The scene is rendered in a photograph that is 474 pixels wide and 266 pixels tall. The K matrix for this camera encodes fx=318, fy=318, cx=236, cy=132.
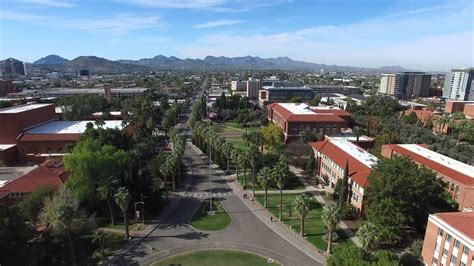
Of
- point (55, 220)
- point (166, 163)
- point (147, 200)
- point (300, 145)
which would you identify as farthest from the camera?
point (300, 145)

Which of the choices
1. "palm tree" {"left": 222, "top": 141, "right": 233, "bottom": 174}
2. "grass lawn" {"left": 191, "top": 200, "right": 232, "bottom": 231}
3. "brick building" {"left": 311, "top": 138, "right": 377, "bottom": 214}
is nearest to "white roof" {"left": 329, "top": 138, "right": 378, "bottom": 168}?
"brick building" {"left": 311, "top": 138, "right": 377, "bottom": 214}

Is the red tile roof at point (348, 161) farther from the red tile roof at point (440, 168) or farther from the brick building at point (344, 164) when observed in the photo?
the red tile roof at point (440, 168)

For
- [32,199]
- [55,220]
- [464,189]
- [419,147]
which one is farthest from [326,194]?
[32,199]

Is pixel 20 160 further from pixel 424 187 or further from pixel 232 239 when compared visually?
pixel 424 187

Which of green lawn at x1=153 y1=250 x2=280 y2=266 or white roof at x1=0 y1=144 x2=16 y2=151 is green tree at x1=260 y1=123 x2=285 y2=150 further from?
white roof at x1=0 y1=144 x2=16 y2=151

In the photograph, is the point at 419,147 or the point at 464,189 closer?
the point at 464,189

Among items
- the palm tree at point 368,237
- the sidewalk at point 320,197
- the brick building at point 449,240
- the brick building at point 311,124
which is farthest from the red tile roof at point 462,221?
the brick building at point 311,124

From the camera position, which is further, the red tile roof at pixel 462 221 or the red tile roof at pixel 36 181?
the red tile roof at pixel 36 181
